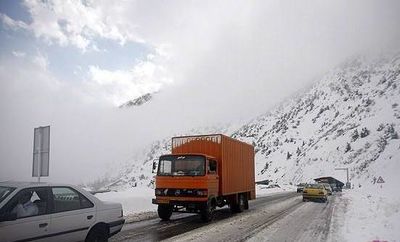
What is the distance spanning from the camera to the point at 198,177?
16.2 m

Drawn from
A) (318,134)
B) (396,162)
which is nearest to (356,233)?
(396,162)

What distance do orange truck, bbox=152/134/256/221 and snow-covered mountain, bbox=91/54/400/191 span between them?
79.2 meters

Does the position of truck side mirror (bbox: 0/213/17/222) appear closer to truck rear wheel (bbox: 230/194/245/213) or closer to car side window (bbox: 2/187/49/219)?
car side window (bbox: 2/187/49/219)

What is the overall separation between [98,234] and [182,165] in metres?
7.84

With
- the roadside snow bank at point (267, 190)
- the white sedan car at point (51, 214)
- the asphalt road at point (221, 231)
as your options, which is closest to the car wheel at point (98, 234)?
the white sedan car at point (51, 214)

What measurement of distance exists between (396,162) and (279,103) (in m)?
97.8

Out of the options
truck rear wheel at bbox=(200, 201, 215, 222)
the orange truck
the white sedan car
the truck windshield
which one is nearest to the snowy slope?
the orange truck

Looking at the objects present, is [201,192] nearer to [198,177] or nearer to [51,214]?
[198,177]

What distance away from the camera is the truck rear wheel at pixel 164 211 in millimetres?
16609

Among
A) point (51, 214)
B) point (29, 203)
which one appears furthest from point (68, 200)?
point (29, 203)

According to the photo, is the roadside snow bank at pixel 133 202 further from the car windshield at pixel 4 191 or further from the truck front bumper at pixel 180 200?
the car windshield at pixel 4 191

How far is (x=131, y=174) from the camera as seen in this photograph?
593ft

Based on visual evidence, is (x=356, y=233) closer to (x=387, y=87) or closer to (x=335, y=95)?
(x=387, y=87)

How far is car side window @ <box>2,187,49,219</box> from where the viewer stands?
732 cm
